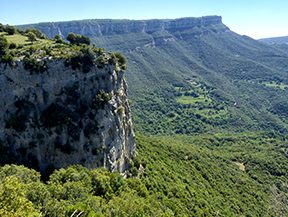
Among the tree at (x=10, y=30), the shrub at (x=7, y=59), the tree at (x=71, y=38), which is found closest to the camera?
the shrub at (x=7, y=59)

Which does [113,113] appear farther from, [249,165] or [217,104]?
[217,104]

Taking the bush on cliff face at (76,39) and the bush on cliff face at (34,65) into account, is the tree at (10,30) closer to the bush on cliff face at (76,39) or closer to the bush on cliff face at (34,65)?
the bush on cliff face at (76,39)

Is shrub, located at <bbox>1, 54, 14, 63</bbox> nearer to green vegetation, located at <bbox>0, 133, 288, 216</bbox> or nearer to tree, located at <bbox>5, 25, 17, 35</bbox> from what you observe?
green vegetation, located at <bbox>0, 133, 288, 216</bbox>

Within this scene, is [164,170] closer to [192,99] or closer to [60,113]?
[60,113]

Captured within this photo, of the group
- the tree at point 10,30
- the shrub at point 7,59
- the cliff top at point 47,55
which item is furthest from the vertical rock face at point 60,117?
the tree at point 10,30

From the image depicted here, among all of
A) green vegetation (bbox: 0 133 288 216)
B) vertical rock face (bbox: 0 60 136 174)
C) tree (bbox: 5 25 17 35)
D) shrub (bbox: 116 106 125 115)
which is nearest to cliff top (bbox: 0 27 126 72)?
vertical rock face (bbox: 0 60 136 174)

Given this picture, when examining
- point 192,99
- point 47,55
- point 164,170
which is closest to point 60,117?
point 47,55

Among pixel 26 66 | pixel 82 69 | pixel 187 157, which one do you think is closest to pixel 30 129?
pixel 26 66

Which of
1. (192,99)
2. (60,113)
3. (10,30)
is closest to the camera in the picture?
(60,113)
